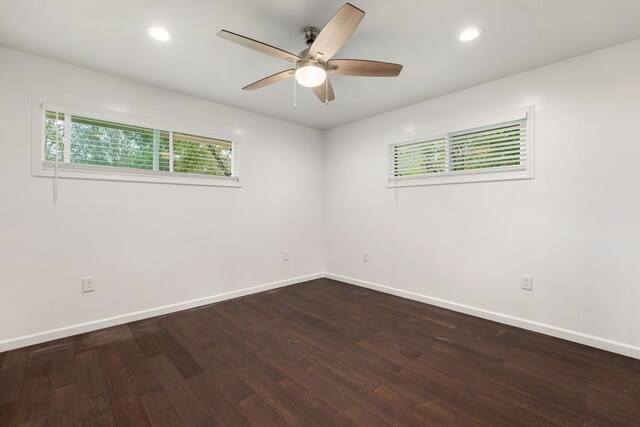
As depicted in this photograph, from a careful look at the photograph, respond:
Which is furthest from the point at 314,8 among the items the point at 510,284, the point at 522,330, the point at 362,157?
the point at 522,330

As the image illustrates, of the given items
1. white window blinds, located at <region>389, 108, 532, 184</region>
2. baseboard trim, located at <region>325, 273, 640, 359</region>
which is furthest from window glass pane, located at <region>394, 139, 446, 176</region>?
baseboard trim, located at <region>325, 273, 640, 359</region>

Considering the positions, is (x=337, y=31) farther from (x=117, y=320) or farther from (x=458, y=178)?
(x=117, y=320)

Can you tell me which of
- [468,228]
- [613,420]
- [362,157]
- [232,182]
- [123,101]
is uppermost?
[123,101]

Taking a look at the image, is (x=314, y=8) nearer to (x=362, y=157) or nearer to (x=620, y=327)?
(x=362, y=157)

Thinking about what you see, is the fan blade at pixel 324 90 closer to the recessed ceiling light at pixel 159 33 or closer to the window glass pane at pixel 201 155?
the recessed ceiling light at pixel 159 33

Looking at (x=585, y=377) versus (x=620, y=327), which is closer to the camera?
(x=585, y=377)

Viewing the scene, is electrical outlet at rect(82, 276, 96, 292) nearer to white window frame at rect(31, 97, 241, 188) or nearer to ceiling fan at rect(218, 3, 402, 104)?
white window frame at rect(31, 97, 241, 188)

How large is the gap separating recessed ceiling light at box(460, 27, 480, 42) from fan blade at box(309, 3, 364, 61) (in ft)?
3.44

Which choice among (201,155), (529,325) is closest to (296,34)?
(201,155)

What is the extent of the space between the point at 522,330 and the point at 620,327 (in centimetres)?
68

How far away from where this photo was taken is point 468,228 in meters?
3.16

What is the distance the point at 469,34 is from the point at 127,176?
3329 millimetres

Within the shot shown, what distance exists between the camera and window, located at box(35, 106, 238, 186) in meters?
2.56

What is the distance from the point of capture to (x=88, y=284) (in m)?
2.69
